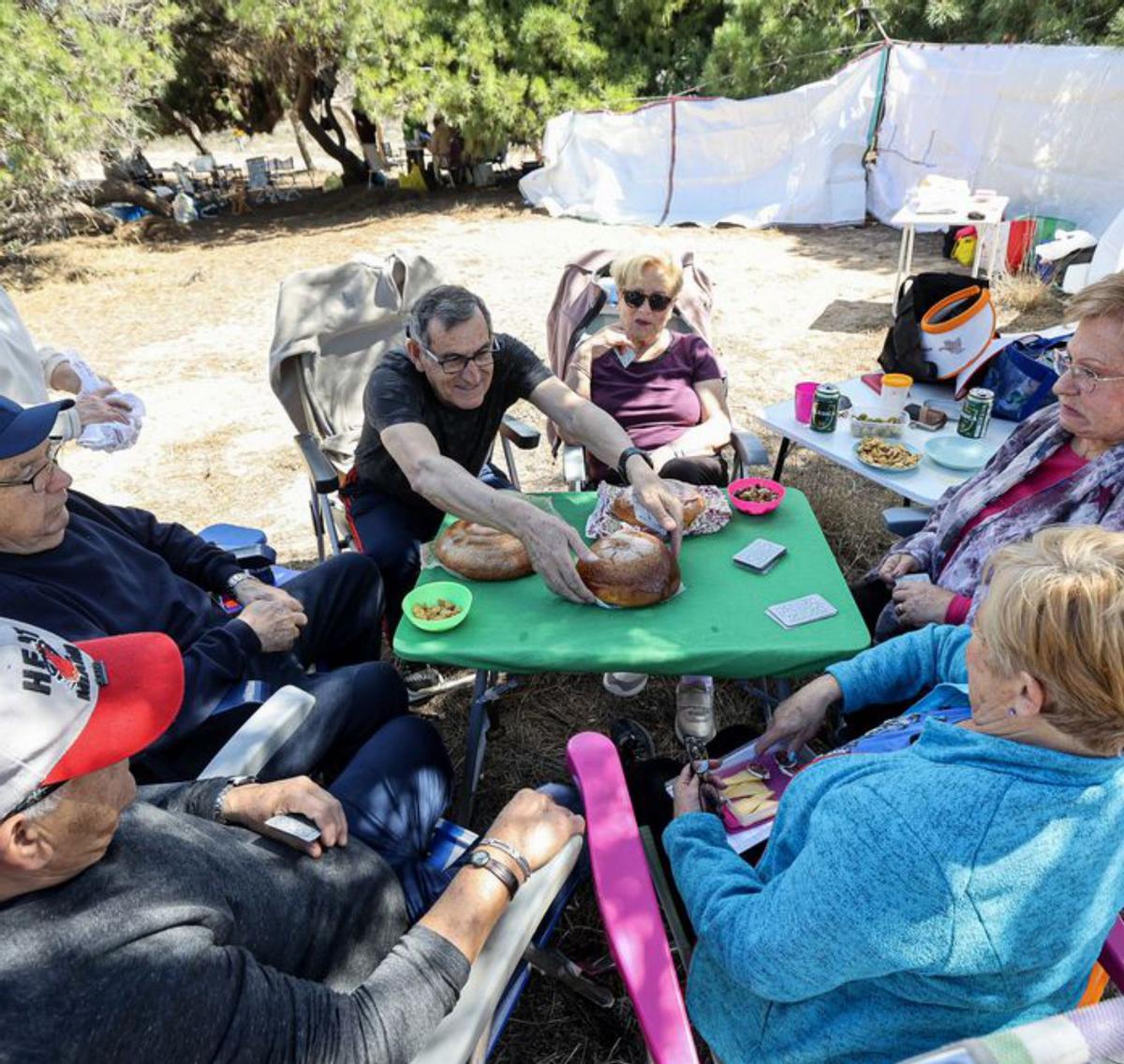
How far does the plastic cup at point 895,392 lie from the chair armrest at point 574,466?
139cm

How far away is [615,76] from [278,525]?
38.1ft

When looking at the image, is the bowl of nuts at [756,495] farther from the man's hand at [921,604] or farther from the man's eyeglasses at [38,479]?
the man's eyeglasses at [38,479]

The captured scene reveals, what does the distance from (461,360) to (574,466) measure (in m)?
0.85

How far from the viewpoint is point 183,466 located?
17.7 feet

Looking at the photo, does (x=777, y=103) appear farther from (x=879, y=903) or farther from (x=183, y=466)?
(x=879, y=903)

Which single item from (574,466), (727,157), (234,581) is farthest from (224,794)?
(727,157)

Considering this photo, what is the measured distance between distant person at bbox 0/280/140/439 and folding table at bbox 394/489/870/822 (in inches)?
56.4

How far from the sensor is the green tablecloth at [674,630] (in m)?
2.07

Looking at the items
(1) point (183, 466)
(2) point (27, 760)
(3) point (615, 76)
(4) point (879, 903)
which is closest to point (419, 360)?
(2) point (27, 760)

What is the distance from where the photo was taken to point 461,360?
2.78 metres

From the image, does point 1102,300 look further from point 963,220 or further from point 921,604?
point 963,220

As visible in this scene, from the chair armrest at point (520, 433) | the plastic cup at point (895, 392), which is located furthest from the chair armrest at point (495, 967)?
the plastic cup at point (895, 392)

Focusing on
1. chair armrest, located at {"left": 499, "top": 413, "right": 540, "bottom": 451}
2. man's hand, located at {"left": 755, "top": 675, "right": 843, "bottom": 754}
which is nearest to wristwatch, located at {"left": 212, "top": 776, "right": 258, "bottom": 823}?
man's hand, located at {"left": 755, "top": 675, "right": 843, "bottom": 754}

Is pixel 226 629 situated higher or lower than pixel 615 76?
lower
